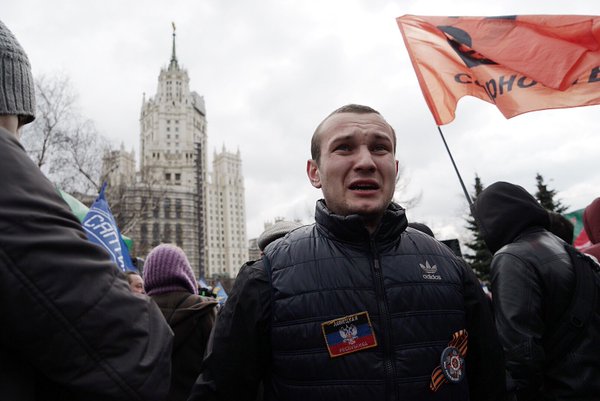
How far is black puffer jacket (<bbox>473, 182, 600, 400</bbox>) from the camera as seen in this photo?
2420mm

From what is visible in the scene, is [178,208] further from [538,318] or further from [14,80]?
[14,80]

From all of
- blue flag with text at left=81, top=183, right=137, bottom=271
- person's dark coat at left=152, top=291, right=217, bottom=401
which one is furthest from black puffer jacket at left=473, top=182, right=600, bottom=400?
blue flag with text at left=81, top=183, right=137, bottom=271

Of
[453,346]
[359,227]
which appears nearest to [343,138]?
[359,227]

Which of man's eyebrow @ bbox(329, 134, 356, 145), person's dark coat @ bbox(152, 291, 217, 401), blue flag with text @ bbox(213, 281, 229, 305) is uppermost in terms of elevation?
man's eyebrow @ bbox(329, 134, 356, 145)

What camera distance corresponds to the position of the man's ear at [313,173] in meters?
2.24

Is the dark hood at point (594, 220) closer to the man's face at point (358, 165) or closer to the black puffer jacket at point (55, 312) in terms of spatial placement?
the man's face at point (358, 165)

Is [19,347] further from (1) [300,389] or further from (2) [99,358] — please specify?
(1) [300,389]

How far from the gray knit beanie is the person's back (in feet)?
7.88

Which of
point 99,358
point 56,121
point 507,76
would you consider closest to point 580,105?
point 507,76

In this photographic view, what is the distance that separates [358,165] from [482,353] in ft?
3.49

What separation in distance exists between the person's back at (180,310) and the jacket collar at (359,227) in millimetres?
2011

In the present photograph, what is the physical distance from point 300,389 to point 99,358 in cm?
85

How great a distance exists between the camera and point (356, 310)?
68.9 inches

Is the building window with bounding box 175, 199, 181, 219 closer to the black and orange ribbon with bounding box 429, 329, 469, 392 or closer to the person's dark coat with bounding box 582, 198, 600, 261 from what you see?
the person's dark coat with bounding box 582, 198, 600, 261
